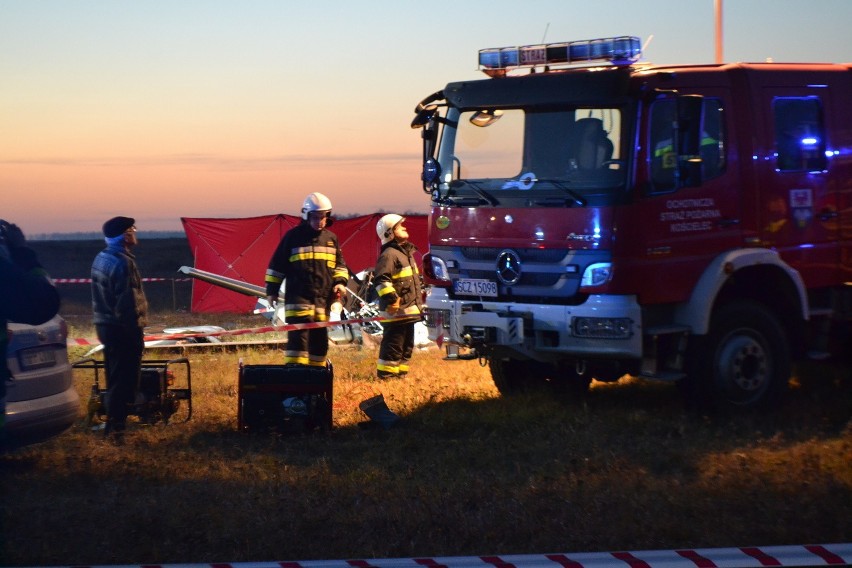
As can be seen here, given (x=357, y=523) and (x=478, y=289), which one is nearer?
(x=357, y=523)

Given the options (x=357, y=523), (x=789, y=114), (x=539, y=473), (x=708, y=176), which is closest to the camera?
(x=357, y=523)

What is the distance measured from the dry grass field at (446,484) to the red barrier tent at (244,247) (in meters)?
12.8

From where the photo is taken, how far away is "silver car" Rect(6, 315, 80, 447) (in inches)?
261

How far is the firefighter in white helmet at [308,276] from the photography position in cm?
985

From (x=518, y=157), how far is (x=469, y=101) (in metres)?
0.73

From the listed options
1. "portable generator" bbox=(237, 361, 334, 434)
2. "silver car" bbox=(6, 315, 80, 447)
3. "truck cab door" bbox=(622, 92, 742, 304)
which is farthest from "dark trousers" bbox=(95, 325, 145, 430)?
"truck cab door" bbox=(622, 92, 742, 304)

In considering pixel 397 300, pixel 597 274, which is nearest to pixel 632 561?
pixel 597 274

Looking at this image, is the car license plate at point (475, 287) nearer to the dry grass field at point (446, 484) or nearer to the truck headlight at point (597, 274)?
the truck headlight at point (597, 274)

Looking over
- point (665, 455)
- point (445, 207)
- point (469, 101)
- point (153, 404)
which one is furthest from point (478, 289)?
point (153, 404)

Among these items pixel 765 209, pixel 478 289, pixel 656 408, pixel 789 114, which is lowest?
pixel 656 408

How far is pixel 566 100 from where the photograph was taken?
26.5ft

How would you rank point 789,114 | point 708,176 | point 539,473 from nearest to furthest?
point 539,473 < point 708,176 < point 789,114

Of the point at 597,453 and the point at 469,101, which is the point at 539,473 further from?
the point at 469,101

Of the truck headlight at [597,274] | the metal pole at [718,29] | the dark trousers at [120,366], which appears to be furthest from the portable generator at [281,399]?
the metal pole at [718,29]
